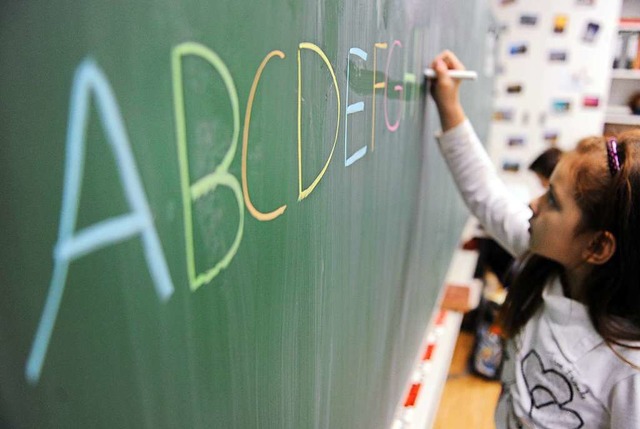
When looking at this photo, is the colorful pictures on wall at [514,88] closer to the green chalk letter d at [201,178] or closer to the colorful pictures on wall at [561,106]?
the colorful pictures on wall at [561,106]

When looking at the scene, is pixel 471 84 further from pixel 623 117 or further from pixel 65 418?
pixel 623 117

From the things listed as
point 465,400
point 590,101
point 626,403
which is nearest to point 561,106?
point 590,101

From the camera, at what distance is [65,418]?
0.19 metres

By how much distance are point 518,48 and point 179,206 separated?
109 inches

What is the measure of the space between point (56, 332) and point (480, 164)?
81cm

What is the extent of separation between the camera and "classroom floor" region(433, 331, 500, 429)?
5.27ft

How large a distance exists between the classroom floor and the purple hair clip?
47.2 inches

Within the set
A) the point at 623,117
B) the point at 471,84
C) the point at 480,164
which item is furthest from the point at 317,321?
the point at 623,117


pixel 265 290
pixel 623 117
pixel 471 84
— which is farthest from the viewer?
→ pixel 623 117

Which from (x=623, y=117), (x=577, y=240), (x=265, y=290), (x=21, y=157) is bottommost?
(x=623, y=117)

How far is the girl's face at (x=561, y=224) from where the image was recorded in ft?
2.25

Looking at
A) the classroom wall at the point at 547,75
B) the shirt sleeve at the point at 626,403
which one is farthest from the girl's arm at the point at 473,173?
the classroom wall at the point at 547,75

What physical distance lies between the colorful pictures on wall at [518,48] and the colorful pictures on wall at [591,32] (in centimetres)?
28

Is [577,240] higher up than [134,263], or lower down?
lower down
